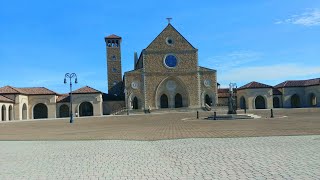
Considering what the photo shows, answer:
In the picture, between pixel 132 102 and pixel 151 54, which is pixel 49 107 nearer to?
pixel 132 102

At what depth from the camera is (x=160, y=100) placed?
65938mm

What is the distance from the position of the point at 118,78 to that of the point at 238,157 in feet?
218

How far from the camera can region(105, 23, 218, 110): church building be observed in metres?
64.4

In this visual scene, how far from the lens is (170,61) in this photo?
65.7 meters

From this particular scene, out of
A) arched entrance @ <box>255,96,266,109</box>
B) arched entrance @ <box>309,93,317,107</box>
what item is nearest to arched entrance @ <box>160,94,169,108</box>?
arched entrance @ <box>255,96,266,109</box>

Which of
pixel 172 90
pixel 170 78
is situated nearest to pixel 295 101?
pixel 172 90

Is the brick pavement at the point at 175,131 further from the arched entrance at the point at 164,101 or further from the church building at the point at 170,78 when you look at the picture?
the arched entrance at the point at 164,101

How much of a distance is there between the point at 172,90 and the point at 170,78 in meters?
2.11

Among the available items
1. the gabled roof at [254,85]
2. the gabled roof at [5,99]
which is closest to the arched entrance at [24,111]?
the gabled roof at [5,99]

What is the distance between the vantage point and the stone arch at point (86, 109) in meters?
67.3

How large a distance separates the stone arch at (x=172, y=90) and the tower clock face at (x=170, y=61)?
7.37 feet

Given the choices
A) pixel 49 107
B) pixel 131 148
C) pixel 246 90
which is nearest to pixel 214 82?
pixel 246 90

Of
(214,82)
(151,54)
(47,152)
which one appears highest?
(151,54)

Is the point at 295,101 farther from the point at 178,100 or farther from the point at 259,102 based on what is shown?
the point at 178,100
